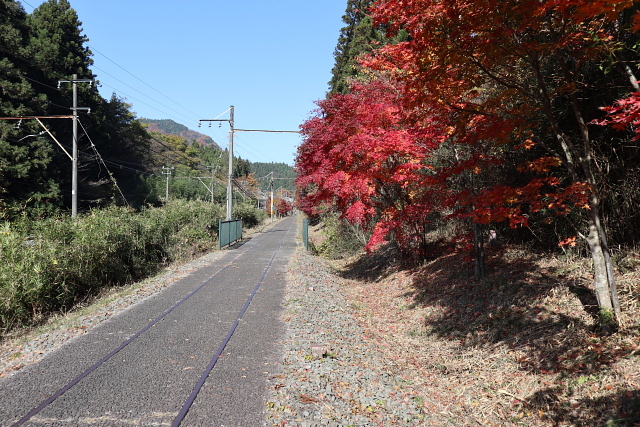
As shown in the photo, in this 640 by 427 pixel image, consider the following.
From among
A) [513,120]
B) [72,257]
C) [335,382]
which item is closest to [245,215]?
[72,257]

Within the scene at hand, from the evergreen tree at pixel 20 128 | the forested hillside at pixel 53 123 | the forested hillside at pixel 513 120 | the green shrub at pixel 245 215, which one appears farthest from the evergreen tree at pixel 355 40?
the evergreen tree at pixel 20 128

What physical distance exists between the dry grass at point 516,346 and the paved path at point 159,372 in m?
2.34

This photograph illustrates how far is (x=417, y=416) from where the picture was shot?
515cm

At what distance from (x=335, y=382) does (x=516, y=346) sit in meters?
3.00

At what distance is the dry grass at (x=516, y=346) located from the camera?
4.82 meters

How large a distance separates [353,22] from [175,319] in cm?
3541

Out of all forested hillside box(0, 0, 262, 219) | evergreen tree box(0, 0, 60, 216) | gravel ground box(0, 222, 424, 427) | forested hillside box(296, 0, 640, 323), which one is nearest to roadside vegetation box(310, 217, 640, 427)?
gravel ground box(0, 222, 424, 427)

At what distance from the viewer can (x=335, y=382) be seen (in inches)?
226

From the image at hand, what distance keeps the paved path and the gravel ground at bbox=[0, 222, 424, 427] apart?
10.8 inches

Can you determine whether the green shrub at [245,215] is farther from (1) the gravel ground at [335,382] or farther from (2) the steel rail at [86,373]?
(1) the gravel ground at [335,382]

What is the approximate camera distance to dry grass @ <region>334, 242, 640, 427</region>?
4.82 meters

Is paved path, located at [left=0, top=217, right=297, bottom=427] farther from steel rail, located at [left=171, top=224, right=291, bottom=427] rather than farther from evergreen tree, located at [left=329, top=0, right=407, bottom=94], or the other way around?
evergreen tree, located at [left=329, top=0, right=407, bottom=94]

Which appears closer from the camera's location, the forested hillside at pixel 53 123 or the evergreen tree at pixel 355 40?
the evergreen tree at pixel 355 40

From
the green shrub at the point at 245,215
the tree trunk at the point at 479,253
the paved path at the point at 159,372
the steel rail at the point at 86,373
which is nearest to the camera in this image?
the steel rail at the point at 86,373
